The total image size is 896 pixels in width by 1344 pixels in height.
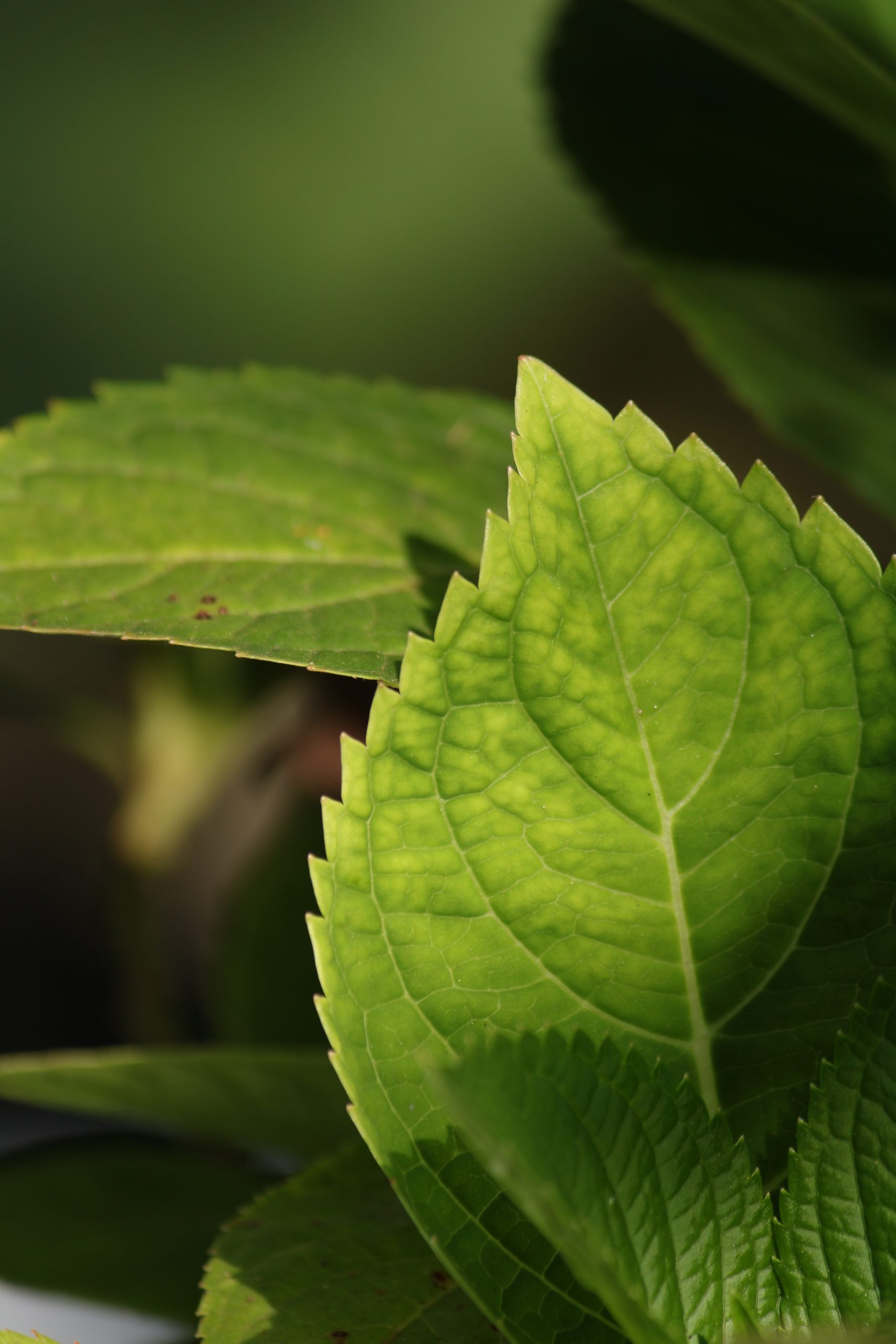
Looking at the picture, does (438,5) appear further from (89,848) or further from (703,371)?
(89,848)

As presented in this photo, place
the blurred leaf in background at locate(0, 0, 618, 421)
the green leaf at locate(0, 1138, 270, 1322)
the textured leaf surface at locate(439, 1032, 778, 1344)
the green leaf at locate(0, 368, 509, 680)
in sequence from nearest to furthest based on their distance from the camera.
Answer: the textured leaf surface at locate(439, 1032, 778, 1344), the green leaf at locate(0, 368, 509, 680), the green leaf at locate(0, 1138, 270, 1322), the blurred leaf in background at locate(0, 0, 618, 421)

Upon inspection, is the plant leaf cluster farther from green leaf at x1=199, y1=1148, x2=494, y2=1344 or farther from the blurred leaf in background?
the blurred leaf in background

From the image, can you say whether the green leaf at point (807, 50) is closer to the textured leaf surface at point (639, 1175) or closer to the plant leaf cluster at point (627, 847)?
the plant leaf cluster at point (627, 847)

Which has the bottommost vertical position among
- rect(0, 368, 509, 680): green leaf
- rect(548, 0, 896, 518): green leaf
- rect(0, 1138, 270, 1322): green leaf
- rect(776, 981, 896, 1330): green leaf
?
rect(776, 981, 896, 1330): green leaf

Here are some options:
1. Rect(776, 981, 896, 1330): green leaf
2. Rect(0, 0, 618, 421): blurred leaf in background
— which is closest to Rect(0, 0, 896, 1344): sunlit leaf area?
Rect(776, 981, 896, 1330): green leaf

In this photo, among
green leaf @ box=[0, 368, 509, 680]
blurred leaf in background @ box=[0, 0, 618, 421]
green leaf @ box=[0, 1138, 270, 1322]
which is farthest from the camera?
blurred leaf in background @ box=[0, 0, 618, 421]

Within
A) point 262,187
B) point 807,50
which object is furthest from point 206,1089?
point 262,187

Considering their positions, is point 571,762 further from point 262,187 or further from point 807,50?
point 262,187
